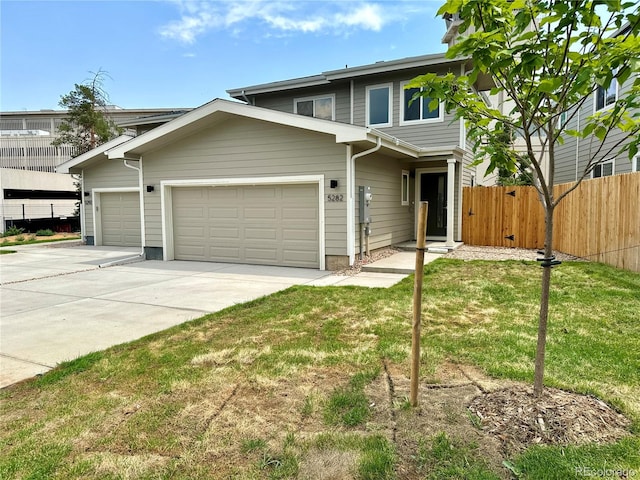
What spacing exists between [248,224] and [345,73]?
5.65m

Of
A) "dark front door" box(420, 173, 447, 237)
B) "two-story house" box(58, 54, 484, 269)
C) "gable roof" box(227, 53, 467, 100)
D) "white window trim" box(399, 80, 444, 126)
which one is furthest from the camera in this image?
"dark front door" box(420, 173, 447, 237)

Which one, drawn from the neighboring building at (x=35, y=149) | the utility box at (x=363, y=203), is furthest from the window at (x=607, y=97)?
the neighboring building at (x=35, y=149)

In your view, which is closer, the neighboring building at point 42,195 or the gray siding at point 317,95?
the gray siding at point 317,95

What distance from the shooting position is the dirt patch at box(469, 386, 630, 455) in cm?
238

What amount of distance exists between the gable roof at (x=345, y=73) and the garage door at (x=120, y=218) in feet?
16.8

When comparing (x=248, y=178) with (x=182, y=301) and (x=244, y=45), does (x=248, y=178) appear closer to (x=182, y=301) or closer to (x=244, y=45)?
(x=182, y=301)

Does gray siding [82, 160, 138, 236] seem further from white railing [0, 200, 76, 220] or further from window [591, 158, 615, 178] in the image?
window [591, 158, 615, 178]

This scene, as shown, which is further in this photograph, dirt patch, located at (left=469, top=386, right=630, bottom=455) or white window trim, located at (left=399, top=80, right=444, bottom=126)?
white window trim, located at (left=399, top=80, right=444, bottom=126)

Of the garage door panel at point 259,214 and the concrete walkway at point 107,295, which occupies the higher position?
the garage door panel at point 259,214

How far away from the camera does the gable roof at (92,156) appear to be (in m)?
12.6

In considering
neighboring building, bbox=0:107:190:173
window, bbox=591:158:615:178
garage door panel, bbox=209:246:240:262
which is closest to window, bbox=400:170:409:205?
garage door panel, bbox=209:246:240:262

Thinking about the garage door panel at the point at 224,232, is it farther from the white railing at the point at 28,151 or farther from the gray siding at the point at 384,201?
the white railing at the point at 28,151

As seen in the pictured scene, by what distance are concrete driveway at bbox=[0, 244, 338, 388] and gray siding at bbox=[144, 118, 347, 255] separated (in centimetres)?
120

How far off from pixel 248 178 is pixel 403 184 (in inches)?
191
